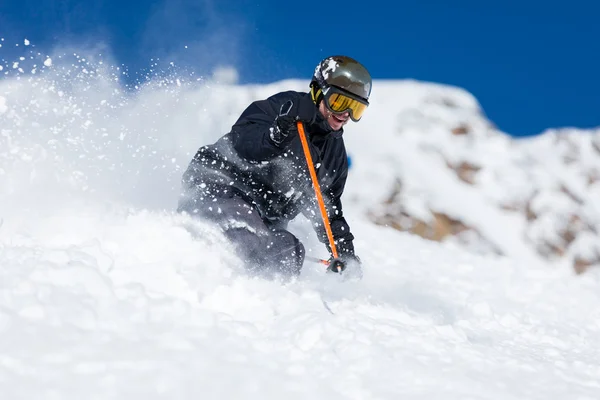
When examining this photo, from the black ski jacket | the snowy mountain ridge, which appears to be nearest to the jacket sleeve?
the black ski jacket

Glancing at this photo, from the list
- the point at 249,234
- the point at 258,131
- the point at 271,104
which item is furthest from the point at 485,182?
the point at 249,234

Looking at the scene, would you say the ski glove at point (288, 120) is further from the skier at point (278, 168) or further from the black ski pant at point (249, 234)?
the black ski pant at point (249, 234)

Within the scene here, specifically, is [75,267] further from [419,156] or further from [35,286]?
[419,156]

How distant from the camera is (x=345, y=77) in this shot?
13.9 ft

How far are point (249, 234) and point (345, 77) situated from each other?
145 cm

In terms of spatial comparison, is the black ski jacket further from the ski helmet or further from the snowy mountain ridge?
the snowy mountain ridge

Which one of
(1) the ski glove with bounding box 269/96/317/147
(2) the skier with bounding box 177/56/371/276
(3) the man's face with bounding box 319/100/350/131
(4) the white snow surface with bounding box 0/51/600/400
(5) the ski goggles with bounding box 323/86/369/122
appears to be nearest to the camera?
(4) the white snow surface with bounding box 0/51/600/400

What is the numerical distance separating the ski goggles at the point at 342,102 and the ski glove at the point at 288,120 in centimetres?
32

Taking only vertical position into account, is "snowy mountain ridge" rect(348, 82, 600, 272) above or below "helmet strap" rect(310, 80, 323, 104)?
above

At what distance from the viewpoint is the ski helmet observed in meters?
4.23

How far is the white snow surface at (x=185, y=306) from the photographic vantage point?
2.07m

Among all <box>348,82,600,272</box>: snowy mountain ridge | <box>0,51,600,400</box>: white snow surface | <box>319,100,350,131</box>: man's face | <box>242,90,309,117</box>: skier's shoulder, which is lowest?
<box>0,51,600,400</box>: white snow surface

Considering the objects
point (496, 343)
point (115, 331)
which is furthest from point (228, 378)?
point (496, 343)

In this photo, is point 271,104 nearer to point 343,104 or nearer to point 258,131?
point 258,131
